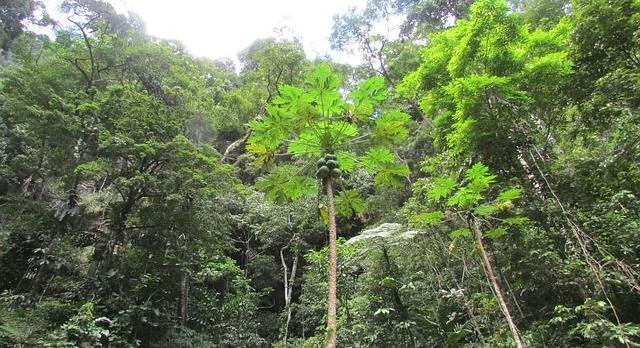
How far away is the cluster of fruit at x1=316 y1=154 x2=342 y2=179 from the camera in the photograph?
139 inches

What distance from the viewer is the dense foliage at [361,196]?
4500mm

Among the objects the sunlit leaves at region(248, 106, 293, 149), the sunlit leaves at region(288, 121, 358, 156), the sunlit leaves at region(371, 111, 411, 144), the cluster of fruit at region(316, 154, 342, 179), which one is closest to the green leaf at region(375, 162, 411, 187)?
the sunlit leaves at region(371, 111, 411, 144)

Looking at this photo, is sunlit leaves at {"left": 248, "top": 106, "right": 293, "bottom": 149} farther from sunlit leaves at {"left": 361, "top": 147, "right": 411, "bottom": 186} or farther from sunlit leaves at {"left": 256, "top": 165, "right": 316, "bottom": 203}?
sunlit leaves at {"left": 361, "top": 147, "right": 411, "bottom": 186}

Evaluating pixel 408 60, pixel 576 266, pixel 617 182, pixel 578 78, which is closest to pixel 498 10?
pixel 578 78

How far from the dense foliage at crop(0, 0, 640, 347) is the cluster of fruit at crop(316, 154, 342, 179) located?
4 cm

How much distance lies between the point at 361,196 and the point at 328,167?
2.28 meters

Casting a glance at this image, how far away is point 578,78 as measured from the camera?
648 cm

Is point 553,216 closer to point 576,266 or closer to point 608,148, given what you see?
point 576,266

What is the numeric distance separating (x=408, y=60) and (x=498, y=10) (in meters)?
9.04

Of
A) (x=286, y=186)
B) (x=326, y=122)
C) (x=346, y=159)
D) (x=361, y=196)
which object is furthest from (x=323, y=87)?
(x=361, y=196)

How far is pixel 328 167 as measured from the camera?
11.8 feet

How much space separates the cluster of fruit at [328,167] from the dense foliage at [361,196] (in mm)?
38

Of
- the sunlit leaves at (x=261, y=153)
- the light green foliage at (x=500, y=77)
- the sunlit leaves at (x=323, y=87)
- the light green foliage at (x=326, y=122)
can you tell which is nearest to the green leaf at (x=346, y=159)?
the light green foliage at (x=326, y=122)

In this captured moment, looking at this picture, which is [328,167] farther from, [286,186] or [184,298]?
[184,298]
